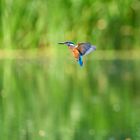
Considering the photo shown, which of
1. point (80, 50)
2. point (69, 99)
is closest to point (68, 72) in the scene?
point (69, 99)

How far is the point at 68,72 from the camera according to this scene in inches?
535

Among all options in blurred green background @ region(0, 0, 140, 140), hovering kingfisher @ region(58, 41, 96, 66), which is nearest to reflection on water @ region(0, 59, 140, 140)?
blurred green background @ region(0, 0, 140, 140)

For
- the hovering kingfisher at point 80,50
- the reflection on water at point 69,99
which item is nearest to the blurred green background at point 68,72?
the reflection on water at point 69,99

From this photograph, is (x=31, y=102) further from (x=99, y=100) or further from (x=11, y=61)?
(x=11, y=61)

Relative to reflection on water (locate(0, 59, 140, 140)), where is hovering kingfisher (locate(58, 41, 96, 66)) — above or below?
above

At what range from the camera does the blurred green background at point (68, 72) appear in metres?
7.60

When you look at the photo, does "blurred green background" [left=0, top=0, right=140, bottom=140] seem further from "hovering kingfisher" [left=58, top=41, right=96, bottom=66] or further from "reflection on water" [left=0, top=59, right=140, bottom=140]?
"hovering kingfisher" [left=58, top=41, right=96, bottom=66]

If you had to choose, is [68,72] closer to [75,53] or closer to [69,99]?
[69,99]

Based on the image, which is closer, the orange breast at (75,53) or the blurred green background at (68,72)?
the orange breast at (75,53)

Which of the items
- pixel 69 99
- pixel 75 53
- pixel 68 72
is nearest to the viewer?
pixel 75 53

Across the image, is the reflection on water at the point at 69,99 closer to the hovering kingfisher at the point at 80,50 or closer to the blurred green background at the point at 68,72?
the blurred green background at the point at 68,72

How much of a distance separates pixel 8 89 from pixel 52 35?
4567mm

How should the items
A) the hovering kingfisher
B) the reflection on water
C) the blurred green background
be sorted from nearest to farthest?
1. the hovering kingfisher
2. the reflection on water
3. the blurred green background

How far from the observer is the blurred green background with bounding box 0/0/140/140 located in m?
7.60
